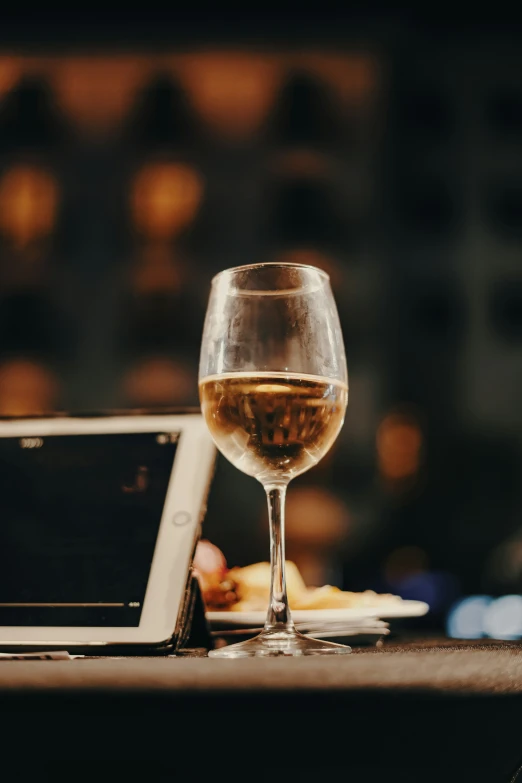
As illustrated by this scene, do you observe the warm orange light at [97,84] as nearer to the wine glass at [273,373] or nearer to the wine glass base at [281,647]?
the wine glass at [273,373]

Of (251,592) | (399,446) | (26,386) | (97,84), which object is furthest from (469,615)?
(251,592)

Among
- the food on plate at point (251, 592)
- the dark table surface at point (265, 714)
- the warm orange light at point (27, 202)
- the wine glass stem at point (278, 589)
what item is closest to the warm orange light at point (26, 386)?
the warm orange light at point (27, 202)

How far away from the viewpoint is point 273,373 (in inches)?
21.7

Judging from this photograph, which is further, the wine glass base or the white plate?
the white plate

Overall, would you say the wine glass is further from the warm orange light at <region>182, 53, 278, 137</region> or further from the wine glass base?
the warm orange light at <region>182, 53, 278, 137</region>

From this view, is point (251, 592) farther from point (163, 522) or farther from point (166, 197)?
point (166, 197)

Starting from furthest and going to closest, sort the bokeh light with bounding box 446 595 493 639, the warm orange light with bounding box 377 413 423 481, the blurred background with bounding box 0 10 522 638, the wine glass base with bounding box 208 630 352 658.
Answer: the warm orange light with bounding box 377 413 423 481 < the blurred background with bounding box 0 10 522 638 < the bokeh light with bounding box 446 595 493 639 < the wine glass base with bounding box 208 630 352 658

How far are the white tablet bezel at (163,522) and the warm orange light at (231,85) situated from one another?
425 centimetres

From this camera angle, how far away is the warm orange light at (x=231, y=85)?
15.1ft

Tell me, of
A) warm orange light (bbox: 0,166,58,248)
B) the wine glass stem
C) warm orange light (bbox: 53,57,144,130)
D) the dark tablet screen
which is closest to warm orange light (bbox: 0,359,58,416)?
warm orange light (bbox: 0,166,58,248)

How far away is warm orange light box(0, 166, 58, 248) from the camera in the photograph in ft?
14.6

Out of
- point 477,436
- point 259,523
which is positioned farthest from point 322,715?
point 477,436

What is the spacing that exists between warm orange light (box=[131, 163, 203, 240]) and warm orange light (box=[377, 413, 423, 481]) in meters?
1.56

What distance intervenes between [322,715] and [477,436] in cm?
457
